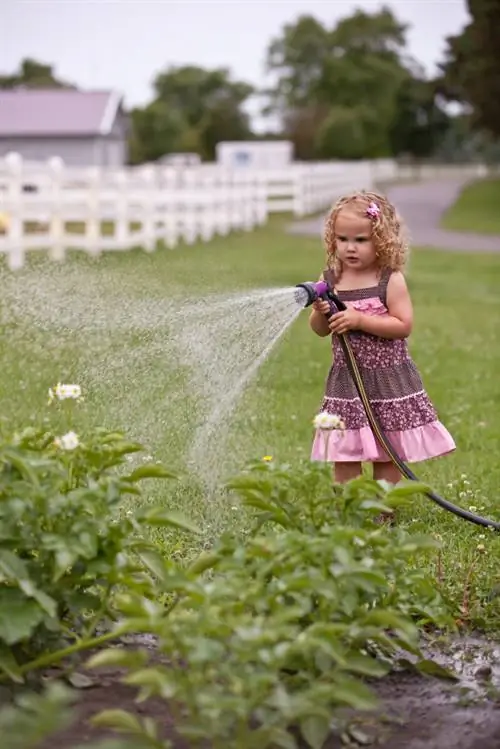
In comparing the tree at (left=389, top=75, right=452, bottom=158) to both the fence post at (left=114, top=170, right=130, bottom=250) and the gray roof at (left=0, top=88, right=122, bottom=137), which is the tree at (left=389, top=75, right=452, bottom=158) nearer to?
the gray roof at (left=0, top=88, right=122, bottom=137)

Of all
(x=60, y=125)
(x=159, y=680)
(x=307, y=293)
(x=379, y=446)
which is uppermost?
(x=60, y=125)

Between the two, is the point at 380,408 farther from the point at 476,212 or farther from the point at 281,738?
the point at 476,212

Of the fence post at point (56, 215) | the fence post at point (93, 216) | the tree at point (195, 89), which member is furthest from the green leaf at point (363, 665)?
the tree at point (195, 89)

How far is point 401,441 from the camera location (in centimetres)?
480

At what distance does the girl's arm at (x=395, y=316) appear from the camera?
4633 mm

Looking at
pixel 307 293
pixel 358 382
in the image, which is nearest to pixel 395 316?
pixel 358 382

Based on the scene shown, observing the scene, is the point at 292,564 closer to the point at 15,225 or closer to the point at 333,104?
the point at 15,225

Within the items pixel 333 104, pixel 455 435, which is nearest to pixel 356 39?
pixel 333 104

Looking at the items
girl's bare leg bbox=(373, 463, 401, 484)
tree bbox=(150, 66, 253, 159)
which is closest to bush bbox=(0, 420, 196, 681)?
girl's bare leg bbox=(373, 463, 401, 484)

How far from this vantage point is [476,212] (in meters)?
33.2

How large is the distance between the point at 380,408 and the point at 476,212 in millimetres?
29225

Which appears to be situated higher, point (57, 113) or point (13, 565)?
point (57, 113)

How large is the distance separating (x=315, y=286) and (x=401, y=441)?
745mm

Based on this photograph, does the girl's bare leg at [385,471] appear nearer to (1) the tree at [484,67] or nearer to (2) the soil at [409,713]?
(2) the soil at [409,713]
